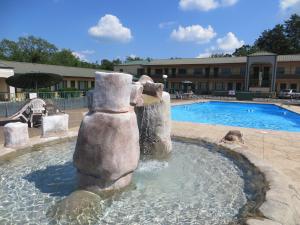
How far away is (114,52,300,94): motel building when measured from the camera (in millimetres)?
37969

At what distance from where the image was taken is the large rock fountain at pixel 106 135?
14.9ft

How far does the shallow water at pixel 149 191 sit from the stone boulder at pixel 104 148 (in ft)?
1.36

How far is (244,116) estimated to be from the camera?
20625mm

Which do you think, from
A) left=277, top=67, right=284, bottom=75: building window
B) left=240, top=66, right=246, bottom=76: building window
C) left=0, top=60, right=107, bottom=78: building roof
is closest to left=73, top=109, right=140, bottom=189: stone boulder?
left=0, top=60, right=107, bottom=78: building roof

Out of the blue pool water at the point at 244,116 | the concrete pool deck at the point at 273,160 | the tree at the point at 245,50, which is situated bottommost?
the blue pool water at the point at 244,116

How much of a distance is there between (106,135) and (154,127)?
8.41ft

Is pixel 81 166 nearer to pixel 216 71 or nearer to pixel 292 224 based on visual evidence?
pixel 292 224

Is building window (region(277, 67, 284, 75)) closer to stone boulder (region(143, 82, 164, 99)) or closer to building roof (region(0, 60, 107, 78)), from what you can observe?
building roof (region(0, 60, 107, 78))

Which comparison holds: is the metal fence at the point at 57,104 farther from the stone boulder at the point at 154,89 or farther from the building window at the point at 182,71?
the building window at the point at 182,71

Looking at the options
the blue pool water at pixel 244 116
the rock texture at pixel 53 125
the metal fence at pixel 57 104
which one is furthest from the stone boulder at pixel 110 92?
the blue pool water at pixel 244 116

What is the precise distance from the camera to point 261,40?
67000mm

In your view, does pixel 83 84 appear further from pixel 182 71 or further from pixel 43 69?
pixel 182 71

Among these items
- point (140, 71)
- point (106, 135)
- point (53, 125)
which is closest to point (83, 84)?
point (140, 71)

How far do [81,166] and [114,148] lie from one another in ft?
2.16
